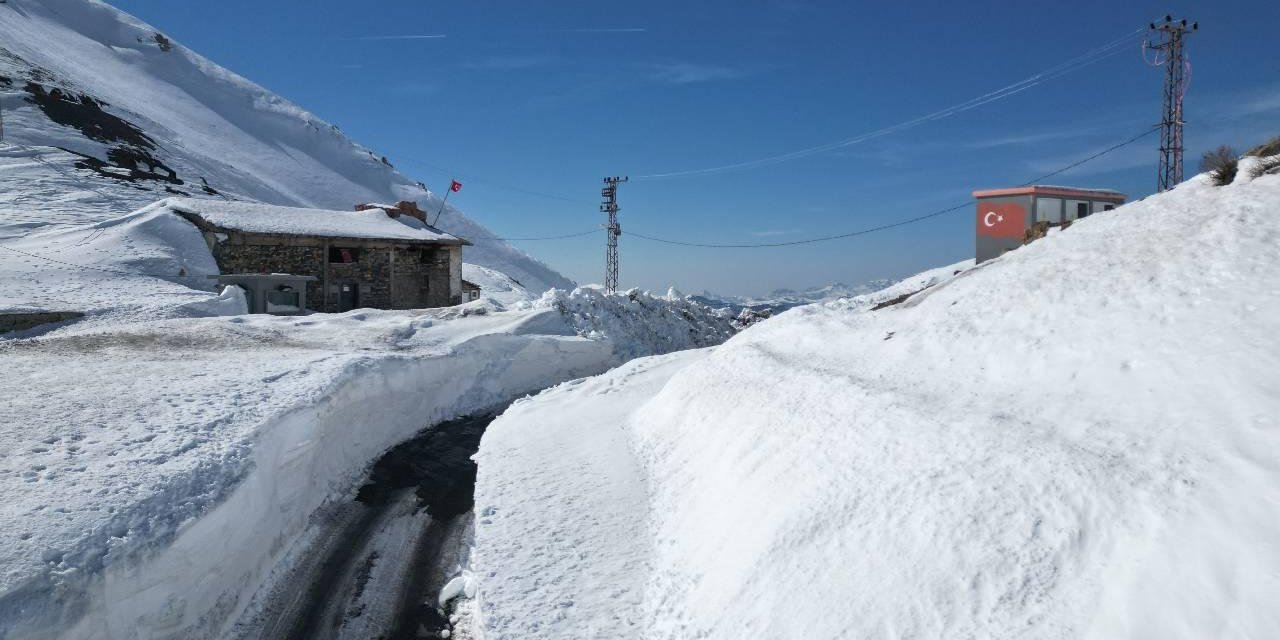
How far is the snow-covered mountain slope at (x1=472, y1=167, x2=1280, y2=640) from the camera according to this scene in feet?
15.1

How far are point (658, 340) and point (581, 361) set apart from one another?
5795 mm

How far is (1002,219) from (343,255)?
3118 cm

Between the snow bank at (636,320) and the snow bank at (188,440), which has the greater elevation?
the snow bank at (636,320)

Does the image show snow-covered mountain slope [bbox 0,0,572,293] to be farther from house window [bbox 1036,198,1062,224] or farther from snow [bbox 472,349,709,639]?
house window [bbox 1036,198,1062,224]

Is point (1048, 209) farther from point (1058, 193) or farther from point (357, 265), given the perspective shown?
point (357, 265)

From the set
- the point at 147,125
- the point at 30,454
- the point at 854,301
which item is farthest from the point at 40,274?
the point at 147,125

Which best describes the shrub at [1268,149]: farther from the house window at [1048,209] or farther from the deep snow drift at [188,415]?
the deep snow drift at [188,415]

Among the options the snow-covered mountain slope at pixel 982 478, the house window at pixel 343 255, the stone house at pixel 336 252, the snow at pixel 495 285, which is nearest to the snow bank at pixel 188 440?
the snow-covered mountain slope at pixel 982 478

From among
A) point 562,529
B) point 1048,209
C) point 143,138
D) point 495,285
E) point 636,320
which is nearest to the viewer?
point 562,529

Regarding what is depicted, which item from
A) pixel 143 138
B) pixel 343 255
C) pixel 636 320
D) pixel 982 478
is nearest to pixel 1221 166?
pixel 982 478

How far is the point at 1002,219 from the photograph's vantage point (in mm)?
22688

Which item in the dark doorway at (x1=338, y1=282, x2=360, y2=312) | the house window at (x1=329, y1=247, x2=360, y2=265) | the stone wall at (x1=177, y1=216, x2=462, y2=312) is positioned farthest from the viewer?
the dark doorway at (x1=338, y1=282, x2=360, y2=312)

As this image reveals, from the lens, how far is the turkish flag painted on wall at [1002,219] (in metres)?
22.2

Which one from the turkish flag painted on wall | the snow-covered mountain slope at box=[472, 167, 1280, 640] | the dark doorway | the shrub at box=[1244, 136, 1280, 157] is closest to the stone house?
the dark doorway
